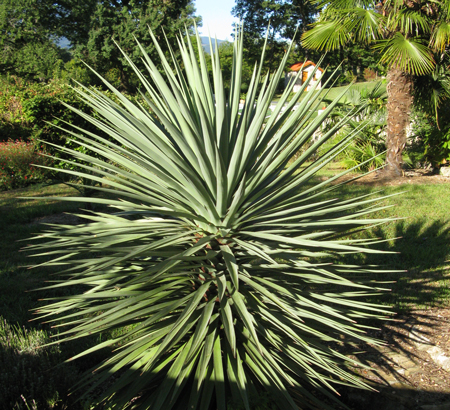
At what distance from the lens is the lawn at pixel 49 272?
279 cm

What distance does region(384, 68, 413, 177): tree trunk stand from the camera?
870 cm

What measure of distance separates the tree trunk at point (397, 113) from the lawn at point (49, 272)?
1036mm

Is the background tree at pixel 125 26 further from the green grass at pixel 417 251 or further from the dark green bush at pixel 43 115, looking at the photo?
the green grass at pixel 417 251

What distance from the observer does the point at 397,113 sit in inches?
350

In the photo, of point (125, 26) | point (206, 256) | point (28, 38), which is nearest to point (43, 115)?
point (206, 256)

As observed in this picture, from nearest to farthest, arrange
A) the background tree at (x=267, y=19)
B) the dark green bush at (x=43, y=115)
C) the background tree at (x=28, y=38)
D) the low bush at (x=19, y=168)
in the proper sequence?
the low bush at (x=19, y=168) < the dark green bush at (x=43, y=115) < the background tree at (x=28, y=38) < the background tree at (x=267, y=19)

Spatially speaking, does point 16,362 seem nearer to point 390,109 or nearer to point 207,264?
point 207,264

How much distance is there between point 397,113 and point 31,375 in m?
8.83

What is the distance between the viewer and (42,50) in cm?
3216

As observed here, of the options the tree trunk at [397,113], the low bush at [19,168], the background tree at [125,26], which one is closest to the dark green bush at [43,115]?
the low bush at [19,168]

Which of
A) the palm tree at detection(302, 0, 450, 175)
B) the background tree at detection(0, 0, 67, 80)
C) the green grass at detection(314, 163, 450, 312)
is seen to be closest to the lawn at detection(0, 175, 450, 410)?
the green grass at detection(314, 163, 450, 312)

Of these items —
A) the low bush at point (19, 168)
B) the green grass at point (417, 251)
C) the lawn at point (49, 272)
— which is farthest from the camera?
the low bush at point (19, 168)

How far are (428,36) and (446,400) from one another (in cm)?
778

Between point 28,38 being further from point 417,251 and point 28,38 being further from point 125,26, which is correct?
point 417,251
